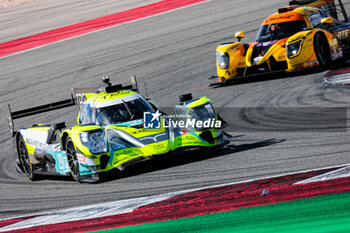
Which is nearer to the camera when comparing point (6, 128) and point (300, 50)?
point (300, 50)

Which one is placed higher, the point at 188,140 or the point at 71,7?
the point at 71,7

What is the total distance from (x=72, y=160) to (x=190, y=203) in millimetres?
2985

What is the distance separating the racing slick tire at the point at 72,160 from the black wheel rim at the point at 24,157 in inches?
63.9

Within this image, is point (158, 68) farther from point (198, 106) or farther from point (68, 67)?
point (198, 106)

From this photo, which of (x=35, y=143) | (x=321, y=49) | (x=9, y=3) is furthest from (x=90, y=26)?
(x=35, y=143)

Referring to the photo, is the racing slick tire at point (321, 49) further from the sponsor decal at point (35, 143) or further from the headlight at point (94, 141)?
the headlight at point (94, 141)

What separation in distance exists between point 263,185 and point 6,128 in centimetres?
1045

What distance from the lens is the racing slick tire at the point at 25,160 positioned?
34.2 ft

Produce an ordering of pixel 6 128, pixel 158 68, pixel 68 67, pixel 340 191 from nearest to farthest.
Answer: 1. pixel 340 191
2. pixel 6 128
3. pixel 158 68
4. pixel 68 67

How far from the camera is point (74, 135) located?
8.85 m

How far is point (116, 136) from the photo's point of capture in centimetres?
900

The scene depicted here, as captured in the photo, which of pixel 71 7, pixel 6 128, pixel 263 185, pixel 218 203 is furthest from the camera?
pixel 71 7

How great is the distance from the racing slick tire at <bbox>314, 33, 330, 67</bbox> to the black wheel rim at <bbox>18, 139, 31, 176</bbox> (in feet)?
23.7

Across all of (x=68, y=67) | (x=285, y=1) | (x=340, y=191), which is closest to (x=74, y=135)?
(x=340, y=191)
